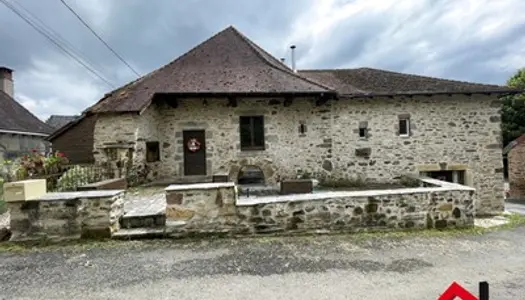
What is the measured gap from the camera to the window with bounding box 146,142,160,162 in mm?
9602

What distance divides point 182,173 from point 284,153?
385cm

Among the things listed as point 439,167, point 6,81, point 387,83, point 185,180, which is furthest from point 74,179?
point 6,81

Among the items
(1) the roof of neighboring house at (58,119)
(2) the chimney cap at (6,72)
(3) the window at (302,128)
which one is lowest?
(3) the window at (302,128)

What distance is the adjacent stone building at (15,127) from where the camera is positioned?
15805 millimetres

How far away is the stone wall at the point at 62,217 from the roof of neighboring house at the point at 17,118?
14874 mm

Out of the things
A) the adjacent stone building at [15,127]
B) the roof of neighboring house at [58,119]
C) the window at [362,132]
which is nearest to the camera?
the window at [362,132]

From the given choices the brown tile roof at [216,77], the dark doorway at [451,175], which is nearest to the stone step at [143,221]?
the brown tile roof at [216,77]

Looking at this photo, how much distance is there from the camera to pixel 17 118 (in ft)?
58.3

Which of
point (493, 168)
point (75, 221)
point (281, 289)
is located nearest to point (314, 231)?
point (281, 289)

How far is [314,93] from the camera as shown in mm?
9469

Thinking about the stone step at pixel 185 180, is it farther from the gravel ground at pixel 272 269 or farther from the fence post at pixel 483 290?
the fence post at pixel 483 290

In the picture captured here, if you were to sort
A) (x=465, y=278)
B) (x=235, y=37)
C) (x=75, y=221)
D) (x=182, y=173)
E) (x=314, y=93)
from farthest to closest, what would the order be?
(x=235, y=37), (x=182, y=173), (x=314, y=93), (x=75, y=221), (x=465, y=278)

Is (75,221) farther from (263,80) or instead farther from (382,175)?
(382,175)

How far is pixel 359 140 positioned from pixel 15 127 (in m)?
19.4
